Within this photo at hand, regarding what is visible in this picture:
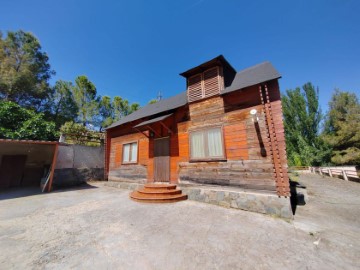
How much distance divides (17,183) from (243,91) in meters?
15.2

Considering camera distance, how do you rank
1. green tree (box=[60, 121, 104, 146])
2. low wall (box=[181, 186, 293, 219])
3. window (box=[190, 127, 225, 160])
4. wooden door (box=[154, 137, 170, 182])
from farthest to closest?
green tree (box=[60, 121, 104, 146]), wooden door (box=[154, 137, 170, 182]), window (box=[190, 127, 225, 160]), low wall (box=[181, 186, 293, 219])

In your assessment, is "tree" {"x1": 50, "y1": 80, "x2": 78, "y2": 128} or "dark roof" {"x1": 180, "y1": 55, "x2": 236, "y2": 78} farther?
"tree" {"x1": 50, "y1": 80, "x2": 78, "y2": 128}

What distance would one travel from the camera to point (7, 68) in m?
15.9

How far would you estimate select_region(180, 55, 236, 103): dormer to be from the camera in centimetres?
700

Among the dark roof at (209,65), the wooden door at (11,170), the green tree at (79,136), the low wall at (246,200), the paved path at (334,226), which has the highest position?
the dark roof at (209,65)

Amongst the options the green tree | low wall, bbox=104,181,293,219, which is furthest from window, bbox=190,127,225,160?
the green tree

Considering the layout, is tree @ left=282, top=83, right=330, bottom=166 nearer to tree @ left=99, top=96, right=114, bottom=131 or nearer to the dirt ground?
the dirt ground

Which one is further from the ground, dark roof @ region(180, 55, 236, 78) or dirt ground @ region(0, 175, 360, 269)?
dark roof @ region(180, 55, 236, 78)

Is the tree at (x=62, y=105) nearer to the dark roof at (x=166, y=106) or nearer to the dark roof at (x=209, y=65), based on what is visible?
the dark roof at (x=166, y=106)

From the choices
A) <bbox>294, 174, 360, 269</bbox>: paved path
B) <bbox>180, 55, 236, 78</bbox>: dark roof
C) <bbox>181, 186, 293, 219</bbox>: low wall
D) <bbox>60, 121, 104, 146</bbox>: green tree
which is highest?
<bbox>180, 55, 236, 78</bbox>: dark roof

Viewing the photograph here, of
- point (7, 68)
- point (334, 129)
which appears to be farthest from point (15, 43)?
point (334, 129)

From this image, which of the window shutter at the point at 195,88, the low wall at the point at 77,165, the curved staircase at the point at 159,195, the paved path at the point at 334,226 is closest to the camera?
the paved path at the point at 334,226

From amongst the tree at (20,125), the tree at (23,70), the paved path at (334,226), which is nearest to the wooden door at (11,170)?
the tree at (20,125)

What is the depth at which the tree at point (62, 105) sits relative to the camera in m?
19.6
